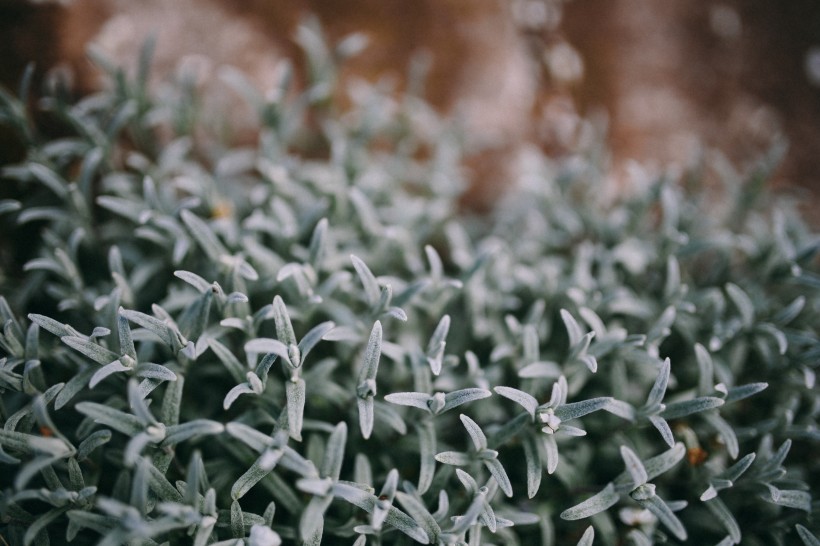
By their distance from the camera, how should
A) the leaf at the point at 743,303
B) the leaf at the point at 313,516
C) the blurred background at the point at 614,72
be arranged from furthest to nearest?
the blurred background at the point at 614,72 < the leaf at the point at 743,303 < the leaf at the point at 313,516

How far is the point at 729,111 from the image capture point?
277 cm

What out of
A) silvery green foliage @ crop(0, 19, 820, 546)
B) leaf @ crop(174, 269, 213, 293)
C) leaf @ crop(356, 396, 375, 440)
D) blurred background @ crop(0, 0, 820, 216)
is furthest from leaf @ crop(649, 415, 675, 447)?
blurred background @ crop(0, 0, 820, 216)

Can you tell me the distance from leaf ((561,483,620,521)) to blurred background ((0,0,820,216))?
5.17 ft

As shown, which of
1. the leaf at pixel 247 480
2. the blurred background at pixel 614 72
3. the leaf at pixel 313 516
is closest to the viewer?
the leaf at pixel 313 516

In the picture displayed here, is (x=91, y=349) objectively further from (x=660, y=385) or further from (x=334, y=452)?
(x=660, y=385)

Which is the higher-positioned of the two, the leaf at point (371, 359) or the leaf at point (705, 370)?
the leaf at point (371, 359)

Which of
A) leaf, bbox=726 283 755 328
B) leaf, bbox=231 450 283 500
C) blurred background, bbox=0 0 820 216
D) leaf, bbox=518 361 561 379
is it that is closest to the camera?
leaf, bbox=231 450 283 500

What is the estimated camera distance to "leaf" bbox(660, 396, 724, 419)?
1.55m

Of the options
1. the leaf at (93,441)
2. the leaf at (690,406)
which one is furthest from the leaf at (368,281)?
the leaf at (690,406)

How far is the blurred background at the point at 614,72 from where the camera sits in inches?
106

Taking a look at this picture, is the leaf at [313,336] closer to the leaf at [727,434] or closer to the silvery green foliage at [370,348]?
the silvery green foliage at [370,348]

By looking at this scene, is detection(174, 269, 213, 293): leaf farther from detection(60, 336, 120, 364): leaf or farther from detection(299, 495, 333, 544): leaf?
detection(299, 495, 333, 544): leaf

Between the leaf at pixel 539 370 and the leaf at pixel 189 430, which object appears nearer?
the leaf at pixel 189 430

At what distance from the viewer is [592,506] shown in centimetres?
151
